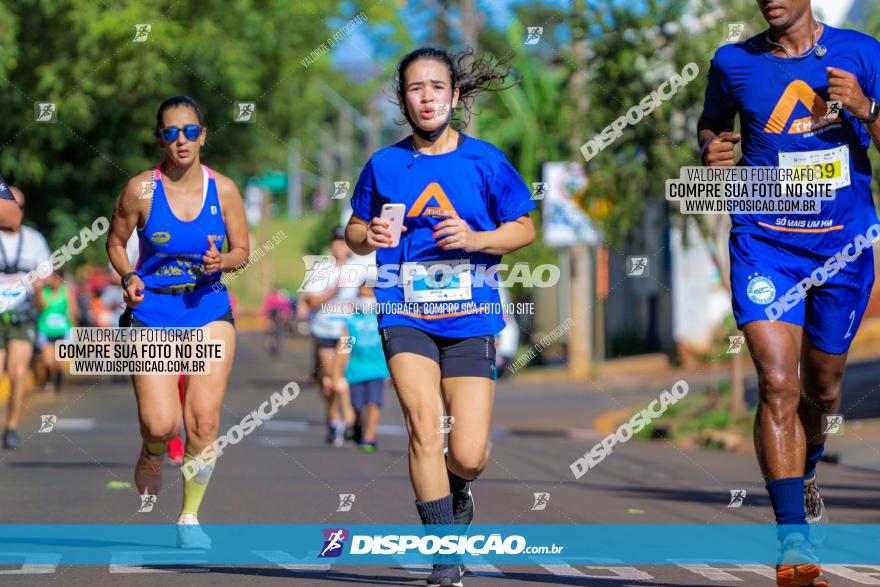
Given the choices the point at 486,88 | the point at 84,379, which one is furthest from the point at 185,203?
the point at 84,379

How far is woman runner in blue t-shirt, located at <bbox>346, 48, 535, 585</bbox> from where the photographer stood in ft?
21.5

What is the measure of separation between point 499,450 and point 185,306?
753 cm

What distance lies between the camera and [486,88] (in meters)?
7.19

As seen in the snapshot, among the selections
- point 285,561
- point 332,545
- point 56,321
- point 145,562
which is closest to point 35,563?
point 145,562

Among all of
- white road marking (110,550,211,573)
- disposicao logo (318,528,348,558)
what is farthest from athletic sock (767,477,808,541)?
white road marking (110,550,211,573)

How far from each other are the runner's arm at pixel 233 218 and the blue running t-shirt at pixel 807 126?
2586 millimetres

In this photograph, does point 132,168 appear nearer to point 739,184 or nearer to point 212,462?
point 212,462

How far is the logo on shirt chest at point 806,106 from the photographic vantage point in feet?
21.9

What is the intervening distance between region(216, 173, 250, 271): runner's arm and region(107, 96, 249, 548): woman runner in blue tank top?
11 millimetres

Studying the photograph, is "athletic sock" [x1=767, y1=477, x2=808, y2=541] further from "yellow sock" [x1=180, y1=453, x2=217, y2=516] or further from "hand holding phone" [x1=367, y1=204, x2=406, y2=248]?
"yellow sock" [x1=180, y1=453, x2=217, y2=516]

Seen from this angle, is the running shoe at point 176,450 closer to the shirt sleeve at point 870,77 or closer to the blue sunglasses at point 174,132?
the blue sunglasses at point 174,132

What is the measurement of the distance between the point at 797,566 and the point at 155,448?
3423 millimetres

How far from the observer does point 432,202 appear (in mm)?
6676

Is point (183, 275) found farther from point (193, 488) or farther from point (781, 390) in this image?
point (781, 390)
